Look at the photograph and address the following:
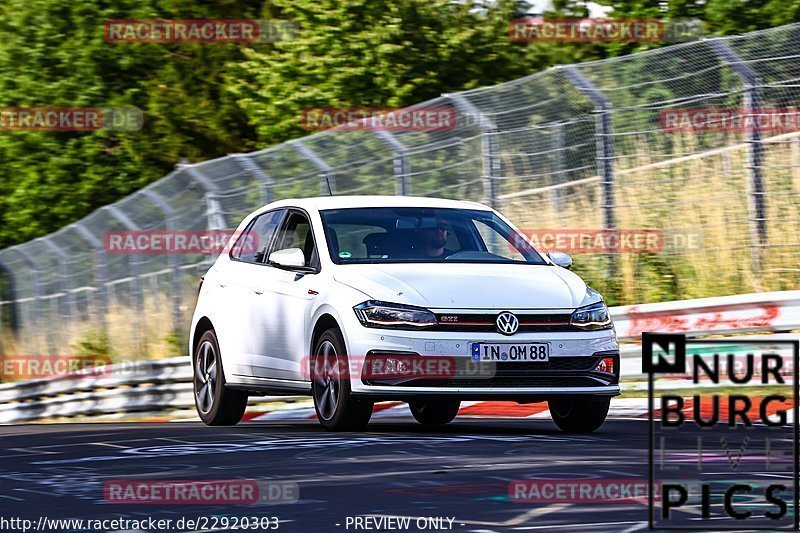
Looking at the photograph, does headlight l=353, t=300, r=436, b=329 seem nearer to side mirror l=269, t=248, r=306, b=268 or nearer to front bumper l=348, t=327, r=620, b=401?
front bumper l=348, t=327, r=620, b=401

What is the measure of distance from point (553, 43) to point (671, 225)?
24.2 meters

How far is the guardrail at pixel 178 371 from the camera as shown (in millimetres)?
13203

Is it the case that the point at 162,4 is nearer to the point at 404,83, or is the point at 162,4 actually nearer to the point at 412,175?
the point at 404,83

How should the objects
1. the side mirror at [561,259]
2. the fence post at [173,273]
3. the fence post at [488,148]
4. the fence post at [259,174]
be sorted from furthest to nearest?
the fence post at [173,273]
the fence post at [259,174]
the fence post at [488,148]
the side mirror at [561,259]

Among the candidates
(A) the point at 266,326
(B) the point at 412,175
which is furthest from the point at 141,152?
(A) the point at 266,326

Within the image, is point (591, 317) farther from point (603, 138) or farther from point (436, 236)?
point (603, 138)

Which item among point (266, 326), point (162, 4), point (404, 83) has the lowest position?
point (266, 326)

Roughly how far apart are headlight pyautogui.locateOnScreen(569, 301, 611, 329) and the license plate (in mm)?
306

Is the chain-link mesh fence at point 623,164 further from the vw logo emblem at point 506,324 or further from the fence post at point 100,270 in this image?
the vw logo emblem at point 506,324

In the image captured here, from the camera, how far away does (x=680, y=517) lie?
673 cm

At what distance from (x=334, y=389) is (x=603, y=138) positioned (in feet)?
19.9

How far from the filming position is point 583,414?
10820 millimetres

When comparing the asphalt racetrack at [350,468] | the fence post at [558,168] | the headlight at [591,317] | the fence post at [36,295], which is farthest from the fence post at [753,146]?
the fence post at [36,295]

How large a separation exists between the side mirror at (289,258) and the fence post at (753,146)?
17.9ft
